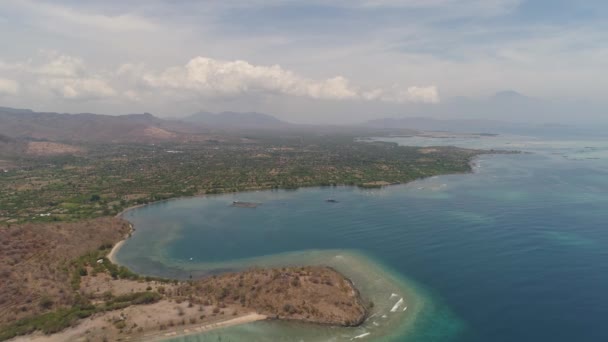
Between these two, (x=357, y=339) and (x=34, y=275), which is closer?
(x=357, y=339)

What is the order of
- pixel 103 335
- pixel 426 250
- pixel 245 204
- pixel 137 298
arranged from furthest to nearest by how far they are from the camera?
pixel 245 204, pixel 426 250, pixel 137 298, pixel 103 335

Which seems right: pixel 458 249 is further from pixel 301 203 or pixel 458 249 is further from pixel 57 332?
pixel 57 332

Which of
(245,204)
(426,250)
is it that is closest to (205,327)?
(426,250)

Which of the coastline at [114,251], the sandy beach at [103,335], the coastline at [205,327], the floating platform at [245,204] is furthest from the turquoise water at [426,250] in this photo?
the floating platform at [245,204]

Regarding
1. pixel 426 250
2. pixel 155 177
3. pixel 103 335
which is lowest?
pixel 103 335

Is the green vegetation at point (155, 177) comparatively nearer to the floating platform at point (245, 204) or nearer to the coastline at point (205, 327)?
the floating platform at point (245, 204)

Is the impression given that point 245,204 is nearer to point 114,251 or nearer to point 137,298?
point 114,251

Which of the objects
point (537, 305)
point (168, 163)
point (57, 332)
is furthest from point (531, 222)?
point (168, 163)

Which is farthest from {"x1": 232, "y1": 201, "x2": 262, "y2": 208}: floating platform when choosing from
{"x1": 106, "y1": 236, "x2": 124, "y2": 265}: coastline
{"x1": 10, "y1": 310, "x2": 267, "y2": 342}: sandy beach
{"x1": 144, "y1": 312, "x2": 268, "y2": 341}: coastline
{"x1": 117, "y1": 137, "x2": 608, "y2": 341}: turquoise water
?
{"x1": 144, "y1": 312, "x2": 268, "y2": 341}: coastline

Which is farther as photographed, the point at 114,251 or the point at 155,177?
the point at 155,177
